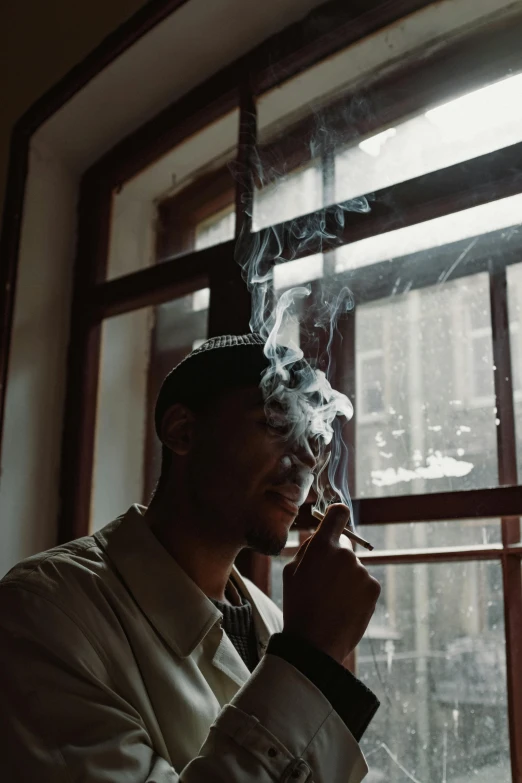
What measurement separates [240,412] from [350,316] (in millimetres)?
510

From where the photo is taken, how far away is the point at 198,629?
1.33m

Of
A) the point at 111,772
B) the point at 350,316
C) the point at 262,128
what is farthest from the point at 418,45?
the point at 111,772

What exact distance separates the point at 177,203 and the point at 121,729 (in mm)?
1788

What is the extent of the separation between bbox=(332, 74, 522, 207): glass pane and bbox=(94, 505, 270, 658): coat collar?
3.29 feet

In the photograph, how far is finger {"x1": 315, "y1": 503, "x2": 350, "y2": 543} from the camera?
1294 millimetres

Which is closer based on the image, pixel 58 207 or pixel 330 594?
pixel 330 594

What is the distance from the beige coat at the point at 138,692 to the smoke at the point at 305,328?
1.48 ft

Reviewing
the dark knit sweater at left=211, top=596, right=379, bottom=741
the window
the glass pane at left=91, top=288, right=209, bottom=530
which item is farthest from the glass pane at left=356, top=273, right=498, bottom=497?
the glass pane at left=91, top=288, right=209, bottom=530

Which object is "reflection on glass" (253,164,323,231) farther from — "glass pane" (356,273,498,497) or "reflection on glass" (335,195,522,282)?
"glass pane" (356,273,498,497)

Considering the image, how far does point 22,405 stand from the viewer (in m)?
2.36

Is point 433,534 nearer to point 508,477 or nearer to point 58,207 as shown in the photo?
point 508,477

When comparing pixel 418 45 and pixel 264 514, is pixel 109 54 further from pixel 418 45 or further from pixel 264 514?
pixel 264 514

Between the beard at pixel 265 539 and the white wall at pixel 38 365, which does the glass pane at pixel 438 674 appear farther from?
the white wall at pixel 38 365

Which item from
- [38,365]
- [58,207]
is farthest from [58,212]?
[38,365]
